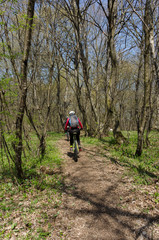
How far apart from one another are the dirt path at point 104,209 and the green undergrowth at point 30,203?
0.83 ft

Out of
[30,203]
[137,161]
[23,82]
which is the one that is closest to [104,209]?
[30,203]

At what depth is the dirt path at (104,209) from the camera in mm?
2670

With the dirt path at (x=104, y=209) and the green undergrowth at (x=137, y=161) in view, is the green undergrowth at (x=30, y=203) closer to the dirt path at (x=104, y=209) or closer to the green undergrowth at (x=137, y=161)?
the dirt path at (x=104, y=209)

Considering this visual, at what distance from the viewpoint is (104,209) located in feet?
10.8

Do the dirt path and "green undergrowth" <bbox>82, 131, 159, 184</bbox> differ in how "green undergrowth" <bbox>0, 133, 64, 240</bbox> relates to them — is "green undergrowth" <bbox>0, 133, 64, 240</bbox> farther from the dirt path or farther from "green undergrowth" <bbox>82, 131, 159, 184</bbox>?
"green undergrowth" <bbox>82, 131, 159, 184</bbox>

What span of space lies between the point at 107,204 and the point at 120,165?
2239 mm

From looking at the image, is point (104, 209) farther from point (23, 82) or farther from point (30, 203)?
point (23, 82)

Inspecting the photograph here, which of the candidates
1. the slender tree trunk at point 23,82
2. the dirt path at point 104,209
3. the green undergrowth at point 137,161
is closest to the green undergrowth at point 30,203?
the dirt path at point 104,209

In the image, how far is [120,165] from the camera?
5.44m

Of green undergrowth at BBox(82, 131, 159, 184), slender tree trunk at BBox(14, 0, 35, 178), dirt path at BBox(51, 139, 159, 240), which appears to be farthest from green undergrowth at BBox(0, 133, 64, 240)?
green undergrowth at BBox(82, 131, 159, 184)

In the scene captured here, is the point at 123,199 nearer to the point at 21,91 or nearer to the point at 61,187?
the point at 61,187

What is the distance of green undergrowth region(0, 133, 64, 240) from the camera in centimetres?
286

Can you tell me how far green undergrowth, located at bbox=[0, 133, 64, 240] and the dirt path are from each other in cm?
25

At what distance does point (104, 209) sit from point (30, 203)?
197cm
